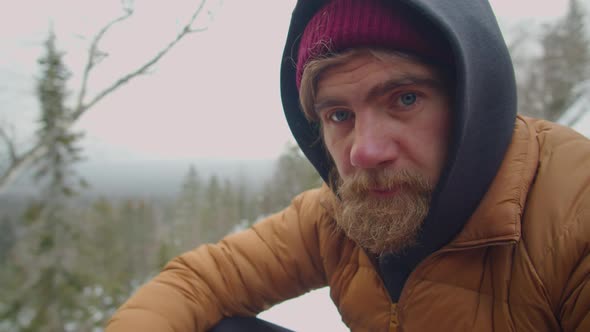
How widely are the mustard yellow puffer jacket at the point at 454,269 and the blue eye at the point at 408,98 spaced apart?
274 mm

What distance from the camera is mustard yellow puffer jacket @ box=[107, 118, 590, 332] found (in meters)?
0.64

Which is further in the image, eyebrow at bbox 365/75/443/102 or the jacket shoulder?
eyebrow at bbox 365/75/443/102

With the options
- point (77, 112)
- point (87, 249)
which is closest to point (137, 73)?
point (77, 112)

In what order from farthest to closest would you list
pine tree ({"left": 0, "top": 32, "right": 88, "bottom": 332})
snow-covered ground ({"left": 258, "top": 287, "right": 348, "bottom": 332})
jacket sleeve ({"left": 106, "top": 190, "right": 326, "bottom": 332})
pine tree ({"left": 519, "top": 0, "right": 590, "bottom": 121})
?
pine tree ({"left": 519, "top": 0, "right": 590, "bottom": 121}), pine tree ({"left": 0, "top": 32, "right": 88, "bottom": 332}), snow-covered ground ({"left": 258, "top": 287, "right": 348, "bottom": 332}), jacket sleeve ({"left": 106, "top": 190, "right": 326, "bottom": 332})

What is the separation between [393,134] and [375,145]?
53mm

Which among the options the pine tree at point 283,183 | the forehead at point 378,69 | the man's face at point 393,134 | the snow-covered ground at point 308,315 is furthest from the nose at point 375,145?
the pine tree at point 283,183

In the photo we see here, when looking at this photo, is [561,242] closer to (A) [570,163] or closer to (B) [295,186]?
(A) [570,163]

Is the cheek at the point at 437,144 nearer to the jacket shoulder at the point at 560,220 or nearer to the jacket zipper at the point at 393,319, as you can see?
the jacket shoulder at the point at 560,220

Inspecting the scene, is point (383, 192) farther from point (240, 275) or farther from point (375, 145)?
point (240, 275)

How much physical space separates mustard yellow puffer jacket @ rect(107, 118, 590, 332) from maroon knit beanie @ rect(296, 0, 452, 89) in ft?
1.11

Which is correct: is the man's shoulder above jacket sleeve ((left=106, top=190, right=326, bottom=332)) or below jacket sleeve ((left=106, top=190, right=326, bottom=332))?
above

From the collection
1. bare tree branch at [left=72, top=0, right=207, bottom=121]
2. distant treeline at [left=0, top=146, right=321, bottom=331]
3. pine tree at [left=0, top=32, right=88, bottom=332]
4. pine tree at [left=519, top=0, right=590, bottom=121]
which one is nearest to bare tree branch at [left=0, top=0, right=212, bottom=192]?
bare tree branch at [left=72, top=0, right=207, bottom=121]

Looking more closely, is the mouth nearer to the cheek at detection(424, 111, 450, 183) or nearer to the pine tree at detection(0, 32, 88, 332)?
the cheek at detection(424, 111, 450, 183)

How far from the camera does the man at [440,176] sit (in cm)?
66
